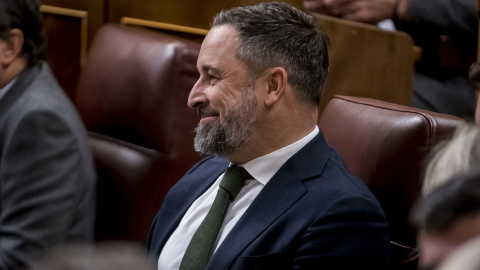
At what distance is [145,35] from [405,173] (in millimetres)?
636

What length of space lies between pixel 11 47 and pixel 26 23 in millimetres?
54

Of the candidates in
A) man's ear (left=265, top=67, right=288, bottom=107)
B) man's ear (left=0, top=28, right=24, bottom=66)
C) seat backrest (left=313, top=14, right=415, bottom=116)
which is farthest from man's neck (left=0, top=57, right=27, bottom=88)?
seat backrest (left=313, top=14, right=415, bottom=116)

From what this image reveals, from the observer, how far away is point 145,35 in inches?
55.6

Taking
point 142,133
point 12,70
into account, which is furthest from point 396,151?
point 12,70

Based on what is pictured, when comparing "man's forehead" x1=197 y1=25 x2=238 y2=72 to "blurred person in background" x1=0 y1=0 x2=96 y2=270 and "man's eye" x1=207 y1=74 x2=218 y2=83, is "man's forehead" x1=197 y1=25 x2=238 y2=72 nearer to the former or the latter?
"man's eye" x1=207 y1=74 x2=218 y2=83

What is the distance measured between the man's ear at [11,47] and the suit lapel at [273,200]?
1.68 ft

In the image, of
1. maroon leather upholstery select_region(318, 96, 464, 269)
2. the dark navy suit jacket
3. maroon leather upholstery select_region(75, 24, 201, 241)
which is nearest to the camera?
the dark navy suit jacket

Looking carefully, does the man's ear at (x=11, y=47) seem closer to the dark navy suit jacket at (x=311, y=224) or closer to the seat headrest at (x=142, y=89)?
the seat headrest at (x=142, y=89)

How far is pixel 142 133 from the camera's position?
4.38 feet

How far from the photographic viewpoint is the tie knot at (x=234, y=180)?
1011 millimetres

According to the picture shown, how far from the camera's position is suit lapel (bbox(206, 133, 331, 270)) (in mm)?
935

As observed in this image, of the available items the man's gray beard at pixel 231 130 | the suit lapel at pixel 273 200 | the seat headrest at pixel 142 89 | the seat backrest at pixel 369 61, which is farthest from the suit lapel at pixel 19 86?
the seat backrest at pixel 369 61

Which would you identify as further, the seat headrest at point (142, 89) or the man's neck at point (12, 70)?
the seat headrest at point (142, 89)

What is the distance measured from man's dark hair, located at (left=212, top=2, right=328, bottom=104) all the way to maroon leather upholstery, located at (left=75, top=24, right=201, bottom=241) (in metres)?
0.29
